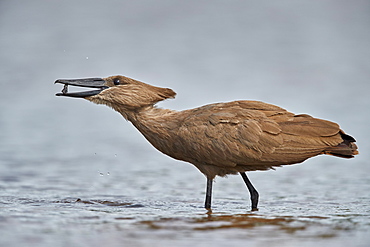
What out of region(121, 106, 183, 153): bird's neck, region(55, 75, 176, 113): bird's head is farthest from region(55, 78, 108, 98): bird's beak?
region(121, 106, 183, 153): bird's neck

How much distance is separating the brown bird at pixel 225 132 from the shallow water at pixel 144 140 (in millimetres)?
597

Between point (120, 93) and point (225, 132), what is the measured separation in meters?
1.25

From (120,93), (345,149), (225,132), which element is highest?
(120,93)

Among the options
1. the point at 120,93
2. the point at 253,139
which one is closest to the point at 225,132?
the point at 253,139

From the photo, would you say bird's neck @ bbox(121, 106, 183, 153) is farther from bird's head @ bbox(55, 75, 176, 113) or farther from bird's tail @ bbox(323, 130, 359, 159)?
bird's tail @ bbox(323, 130, 359, 159)

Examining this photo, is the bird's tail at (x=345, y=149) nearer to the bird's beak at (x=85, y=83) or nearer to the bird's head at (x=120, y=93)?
the bird's head at (x=120, y=93)

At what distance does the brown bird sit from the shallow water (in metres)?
0.60

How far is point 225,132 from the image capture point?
276 inches

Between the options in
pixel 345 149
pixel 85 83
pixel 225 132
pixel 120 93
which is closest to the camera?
pixel 345 149

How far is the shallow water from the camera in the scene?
19.2ft

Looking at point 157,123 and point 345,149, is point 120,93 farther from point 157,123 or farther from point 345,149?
point 345,149

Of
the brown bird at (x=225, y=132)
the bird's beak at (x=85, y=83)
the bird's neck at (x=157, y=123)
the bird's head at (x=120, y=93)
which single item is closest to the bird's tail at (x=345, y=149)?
the brown bird at (x=225, y=132)

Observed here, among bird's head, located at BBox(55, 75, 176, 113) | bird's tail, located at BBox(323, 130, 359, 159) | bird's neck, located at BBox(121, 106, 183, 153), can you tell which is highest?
bird's head, located at BBox(55, 75, 176, 113)

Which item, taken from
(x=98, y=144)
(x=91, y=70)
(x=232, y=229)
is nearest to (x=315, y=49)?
(x=91, y=70)
